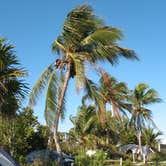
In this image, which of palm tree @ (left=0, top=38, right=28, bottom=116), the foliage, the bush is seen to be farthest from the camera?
the foliage

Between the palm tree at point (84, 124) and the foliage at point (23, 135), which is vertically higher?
the palm tree at point (84, 124)

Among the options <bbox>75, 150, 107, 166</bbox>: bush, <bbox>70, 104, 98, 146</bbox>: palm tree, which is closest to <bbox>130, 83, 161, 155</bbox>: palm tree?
<bbox>70, 104, 98, 146</bbox>: palm tree

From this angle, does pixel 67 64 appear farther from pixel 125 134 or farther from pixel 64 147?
pixel 125 134

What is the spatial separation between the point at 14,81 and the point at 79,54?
2.98 m

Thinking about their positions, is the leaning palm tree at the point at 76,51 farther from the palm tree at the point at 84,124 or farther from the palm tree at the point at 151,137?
the palm tree at the point at 151,137

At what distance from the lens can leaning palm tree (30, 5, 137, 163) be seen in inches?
625

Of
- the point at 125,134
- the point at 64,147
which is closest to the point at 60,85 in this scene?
the point at 64,147

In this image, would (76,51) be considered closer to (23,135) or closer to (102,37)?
(102,37)

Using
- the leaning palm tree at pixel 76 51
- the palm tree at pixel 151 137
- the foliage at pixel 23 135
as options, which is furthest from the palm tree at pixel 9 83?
the palm tree at pixel 151 137

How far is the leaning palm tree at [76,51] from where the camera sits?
15.9m

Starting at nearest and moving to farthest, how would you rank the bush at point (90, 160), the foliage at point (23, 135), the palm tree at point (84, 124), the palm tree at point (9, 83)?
1. the palm tree at point (9, 83)
2. the bush at point (90, 160)
3. the foliage at point (23, 135)
4. the palm tree at point (84, 124)

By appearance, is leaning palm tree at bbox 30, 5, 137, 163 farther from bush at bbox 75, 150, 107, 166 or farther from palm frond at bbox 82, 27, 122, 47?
bush at bbox 75, 150, 107, 166

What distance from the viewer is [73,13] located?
16.5 meters

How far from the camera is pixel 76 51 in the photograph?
16.5m
